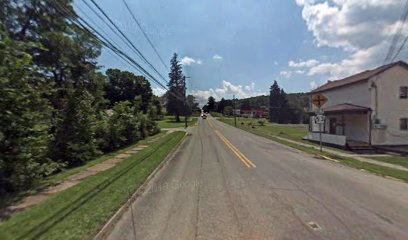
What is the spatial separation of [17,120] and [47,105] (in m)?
1.68

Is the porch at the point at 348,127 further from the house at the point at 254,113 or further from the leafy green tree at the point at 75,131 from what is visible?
the house at the point at 254,113

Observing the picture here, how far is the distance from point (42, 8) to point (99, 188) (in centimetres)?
1942

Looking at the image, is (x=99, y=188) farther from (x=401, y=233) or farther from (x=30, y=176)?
(x=401, y=233)

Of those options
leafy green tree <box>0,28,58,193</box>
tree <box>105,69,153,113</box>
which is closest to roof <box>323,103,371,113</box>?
leafy green tree <box>0,28,58,193</box>

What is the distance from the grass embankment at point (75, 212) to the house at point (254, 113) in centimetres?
15228

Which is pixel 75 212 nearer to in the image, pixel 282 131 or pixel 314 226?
pixel 314 226

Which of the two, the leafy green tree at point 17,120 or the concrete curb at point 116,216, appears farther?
the leafy green tree at point 17,120

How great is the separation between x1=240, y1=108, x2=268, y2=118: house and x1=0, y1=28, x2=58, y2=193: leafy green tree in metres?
153

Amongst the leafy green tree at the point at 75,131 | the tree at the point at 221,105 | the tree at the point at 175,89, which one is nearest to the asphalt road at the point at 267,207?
the leafy green tree at the point at 75,131

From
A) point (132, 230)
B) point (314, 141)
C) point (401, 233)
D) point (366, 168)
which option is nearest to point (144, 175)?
point (132, 230)

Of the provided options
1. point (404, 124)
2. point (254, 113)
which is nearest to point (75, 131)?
point (404, 124)

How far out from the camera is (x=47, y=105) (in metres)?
11.0

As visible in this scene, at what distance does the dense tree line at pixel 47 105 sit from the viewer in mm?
9375

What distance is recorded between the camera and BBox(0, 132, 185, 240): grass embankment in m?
6.00
